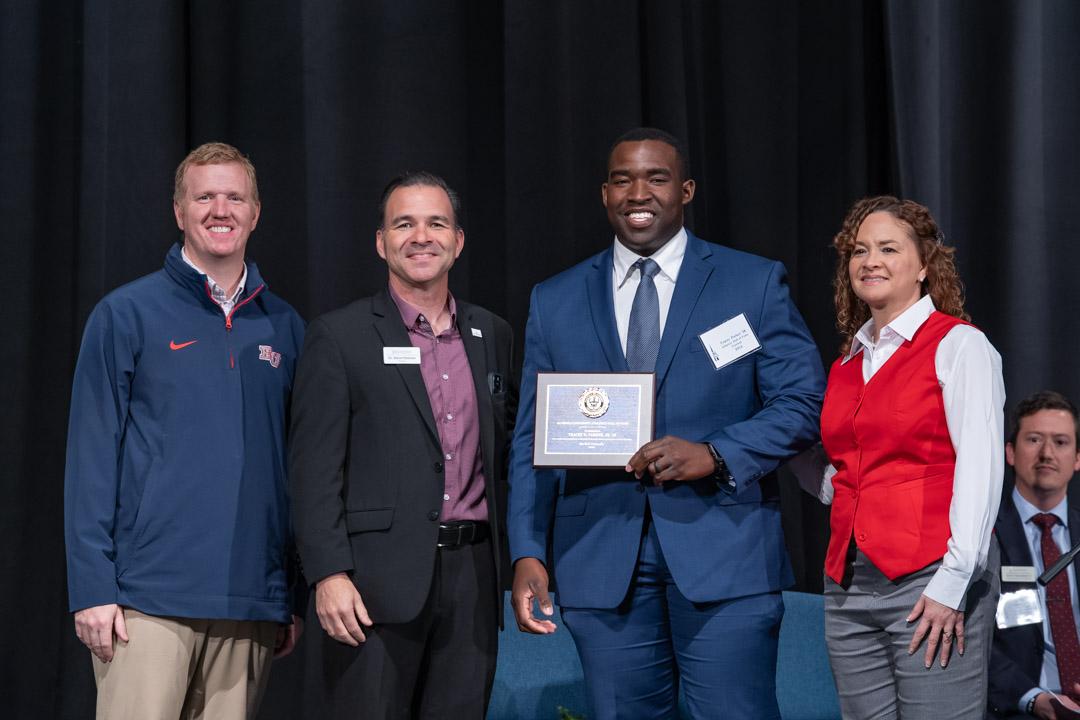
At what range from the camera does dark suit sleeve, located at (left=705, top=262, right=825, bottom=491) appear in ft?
7.62

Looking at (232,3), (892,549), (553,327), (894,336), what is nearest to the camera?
(892,549)

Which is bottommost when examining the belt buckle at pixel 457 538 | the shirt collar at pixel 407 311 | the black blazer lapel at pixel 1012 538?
the black blazer lapel at pixel 1012 538

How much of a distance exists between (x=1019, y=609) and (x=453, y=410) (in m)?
1.57

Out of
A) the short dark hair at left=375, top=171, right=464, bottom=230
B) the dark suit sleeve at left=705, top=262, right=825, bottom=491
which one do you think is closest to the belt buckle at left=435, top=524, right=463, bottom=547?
the dark suit sleeve at left=705, top=262, right=825, bottom=491

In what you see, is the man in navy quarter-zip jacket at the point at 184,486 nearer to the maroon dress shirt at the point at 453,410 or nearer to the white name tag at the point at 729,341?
the maroon dress shirt at the point at 453,410

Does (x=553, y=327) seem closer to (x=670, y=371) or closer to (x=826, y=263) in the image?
(x=670, y=371)

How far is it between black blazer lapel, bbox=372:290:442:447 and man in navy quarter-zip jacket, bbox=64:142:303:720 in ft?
1.03

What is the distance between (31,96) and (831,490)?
9.51 feet

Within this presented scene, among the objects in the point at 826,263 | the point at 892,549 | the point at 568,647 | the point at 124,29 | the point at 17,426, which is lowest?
the point at 568,647

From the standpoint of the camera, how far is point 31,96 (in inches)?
145

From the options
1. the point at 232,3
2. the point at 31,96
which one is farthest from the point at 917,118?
the point at 31,96

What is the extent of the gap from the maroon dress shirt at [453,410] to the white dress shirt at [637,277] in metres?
0.39

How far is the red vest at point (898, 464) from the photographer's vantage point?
85.0 inches

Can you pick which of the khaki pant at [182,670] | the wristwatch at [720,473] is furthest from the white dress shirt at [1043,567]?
the khaki pant at [182,670]
